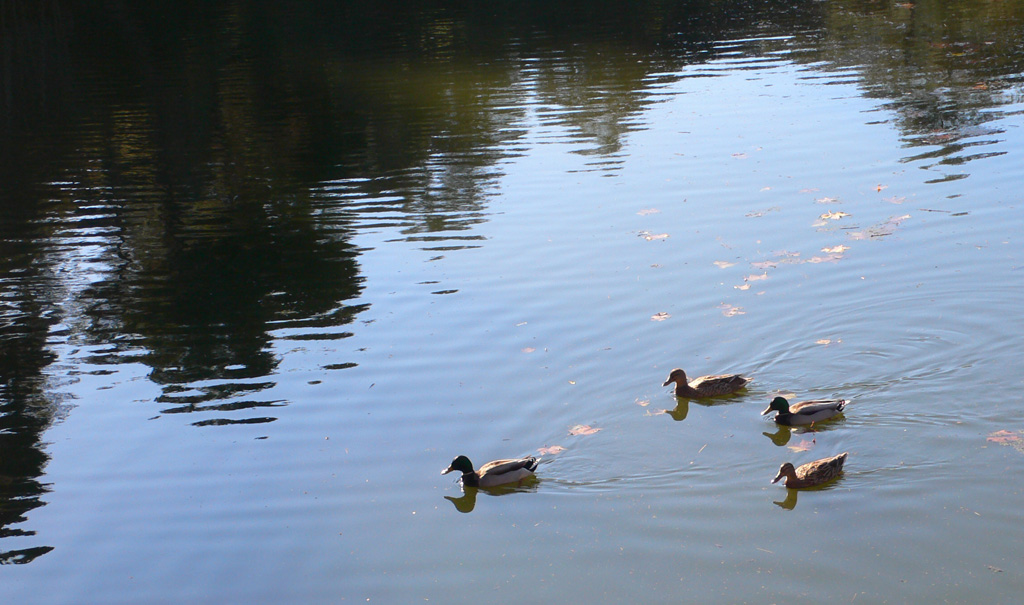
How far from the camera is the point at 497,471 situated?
757cm

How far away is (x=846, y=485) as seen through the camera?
734 centimetres

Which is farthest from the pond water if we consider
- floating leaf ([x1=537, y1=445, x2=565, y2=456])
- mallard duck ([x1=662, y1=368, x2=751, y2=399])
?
mallard duck ([x1=662, y1=368, x2=751, y2=399])

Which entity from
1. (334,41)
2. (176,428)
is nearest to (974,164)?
(176,428)

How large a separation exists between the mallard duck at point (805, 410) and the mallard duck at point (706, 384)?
47 centimetres

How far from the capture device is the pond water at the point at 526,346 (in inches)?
271

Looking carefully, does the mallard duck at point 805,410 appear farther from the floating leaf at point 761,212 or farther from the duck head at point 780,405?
the floating leaf at point 761,212

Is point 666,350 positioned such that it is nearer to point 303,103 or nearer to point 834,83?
point 834,83

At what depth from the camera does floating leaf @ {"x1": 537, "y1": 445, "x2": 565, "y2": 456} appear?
26.3 ft

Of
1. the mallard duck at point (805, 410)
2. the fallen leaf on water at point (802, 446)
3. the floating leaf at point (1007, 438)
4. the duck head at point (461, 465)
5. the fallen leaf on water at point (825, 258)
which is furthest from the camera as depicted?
the fallen leaf on water at point (825, 258)

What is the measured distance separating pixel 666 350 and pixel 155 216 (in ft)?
31.4

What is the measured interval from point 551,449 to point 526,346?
6.71ft

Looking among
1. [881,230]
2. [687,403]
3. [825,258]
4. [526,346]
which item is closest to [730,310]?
[825,258]

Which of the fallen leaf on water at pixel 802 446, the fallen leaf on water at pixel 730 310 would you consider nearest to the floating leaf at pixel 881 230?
the fallen leaf on water at pixel 730 310

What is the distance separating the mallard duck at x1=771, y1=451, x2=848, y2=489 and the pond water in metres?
0.11
